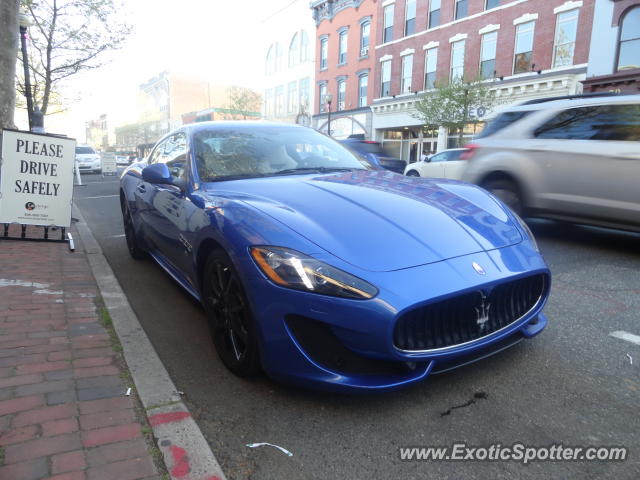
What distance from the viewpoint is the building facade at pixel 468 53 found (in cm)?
1886

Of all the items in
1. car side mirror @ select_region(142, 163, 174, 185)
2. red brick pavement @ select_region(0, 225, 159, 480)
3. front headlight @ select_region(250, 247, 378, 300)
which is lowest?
red brick pavement @ select_region(0, 225, 159, 480)

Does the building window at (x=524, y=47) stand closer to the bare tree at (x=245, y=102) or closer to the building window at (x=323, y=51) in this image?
the building window at (x=323, y=51)

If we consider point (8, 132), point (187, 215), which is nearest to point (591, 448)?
point (187, 215)

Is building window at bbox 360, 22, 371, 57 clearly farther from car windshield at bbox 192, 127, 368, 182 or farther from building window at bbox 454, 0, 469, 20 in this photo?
car windshield at bbox 192, 127, 368, 182

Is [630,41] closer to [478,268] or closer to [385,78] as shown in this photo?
[385,78]

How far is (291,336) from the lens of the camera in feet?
6.90

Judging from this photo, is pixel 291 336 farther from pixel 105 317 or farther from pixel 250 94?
pixel 250 94

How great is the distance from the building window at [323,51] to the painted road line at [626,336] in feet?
108

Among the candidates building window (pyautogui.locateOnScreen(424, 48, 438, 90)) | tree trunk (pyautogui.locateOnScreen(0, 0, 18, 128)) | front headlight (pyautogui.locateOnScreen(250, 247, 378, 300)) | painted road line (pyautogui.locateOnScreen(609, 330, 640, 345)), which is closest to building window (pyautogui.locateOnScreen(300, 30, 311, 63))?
building window (pyautogui.locateOnScreen(424, 48, 438, 90))

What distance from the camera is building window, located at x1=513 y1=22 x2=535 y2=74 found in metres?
20.2

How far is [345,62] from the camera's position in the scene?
3155 cm

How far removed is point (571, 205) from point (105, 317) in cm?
502

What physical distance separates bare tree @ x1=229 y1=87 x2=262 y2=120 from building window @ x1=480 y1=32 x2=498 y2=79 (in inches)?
916

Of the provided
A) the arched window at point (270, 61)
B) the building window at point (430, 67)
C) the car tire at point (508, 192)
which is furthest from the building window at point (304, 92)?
the car tire at point (508, 192)
